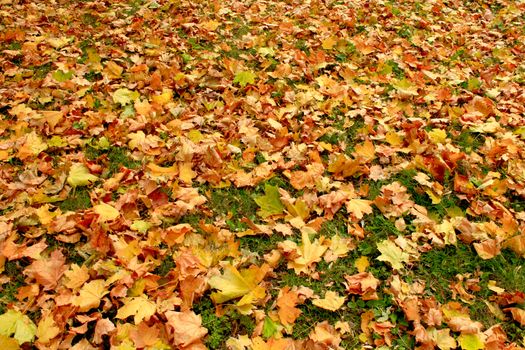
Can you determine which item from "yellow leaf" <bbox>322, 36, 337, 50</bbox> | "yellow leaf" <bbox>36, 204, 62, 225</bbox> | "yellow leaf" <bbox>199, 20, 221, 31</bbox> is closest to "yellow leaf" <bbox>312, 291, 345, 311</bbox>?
"yellow leaf" <bbox>36, 204, 62, 225</bbox>

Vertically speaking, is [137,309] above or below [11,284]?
above

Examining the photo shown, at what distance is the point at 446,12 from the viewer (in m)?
6.39

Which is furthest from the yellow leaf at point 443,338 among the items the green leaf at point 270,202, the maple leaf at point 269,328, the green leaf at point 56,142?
the green leaf at point 56,142

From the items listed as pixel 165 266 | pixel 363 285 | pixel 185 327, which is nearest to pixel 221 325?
pixel 185 327

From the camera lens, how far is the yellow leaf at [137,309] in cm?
221

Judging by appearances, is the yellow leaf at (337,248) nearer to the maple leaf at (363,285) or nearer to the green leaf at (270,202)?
the maple leaf at (363,285)

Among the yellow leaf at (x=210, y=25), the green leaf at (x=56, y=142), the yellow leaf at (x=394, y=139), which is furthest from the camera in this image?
the yellow leaf at (x=210, y=25)

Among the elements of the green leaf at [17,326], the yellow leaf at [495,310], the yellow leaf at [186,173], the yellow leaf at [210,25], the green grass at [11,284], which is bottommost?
the green grass at [11,284]

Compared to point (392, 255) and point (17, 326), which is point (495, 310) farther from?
point (17, 326)

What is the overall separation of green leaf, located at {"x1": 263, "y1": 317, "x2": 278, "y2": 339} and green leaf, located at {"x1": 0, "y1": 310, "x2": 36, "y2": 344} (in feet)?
3.77

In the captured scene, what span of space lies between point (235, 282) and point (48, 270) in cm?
106

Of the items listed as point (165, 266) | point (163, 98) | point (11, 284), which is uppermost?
point (163, 98)

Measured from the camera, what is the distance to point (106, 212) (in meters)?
2.73

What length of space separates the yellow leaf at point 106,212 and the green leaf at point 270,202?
3.03ft
